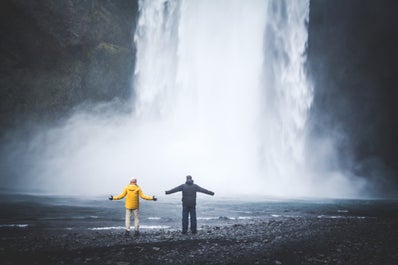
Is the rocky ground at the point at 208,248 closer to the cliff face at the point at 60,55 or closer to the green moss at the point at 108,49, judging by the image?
the cliff face at the point at 60,55

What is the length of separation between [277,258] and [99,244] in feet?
17.7

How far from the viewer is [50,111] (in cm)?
5491

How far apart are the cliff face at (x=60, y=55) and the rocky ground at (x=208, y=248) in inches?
1799

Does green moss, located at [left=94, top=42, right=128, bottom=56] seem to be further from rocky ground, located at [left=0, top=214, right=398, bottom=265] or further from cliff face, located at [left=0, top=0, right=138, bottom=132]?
rocky ground, located at [left=0, top=214, right=398, bottom=265]

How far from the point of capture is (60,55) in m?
51.7

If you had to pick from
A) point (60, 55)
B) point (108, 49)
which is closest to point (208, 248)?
point (60, 55)

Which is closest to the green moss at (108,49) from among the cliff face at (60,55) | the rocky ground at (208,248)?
the cliff face at (60,55)

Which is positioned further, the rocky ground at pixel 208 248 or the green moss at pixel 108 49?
the green moss at pixel 108 49

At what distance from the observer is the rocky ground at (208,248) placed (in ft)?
23.4

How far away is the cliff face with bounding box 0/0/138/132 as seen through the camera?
46.2 m

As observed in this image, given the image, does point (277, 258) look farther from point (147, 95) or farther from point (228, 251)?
point (147, 95)

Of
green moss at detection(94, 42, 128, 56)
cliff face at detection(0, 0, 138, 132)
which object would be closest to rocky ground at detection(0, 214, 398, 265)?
cliff face at detection(0, 0, 138, 132)

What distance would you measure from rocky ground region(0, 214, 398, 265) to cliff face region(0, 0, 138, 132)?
1799 inches

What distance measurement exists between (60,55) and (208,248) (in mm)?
53396
